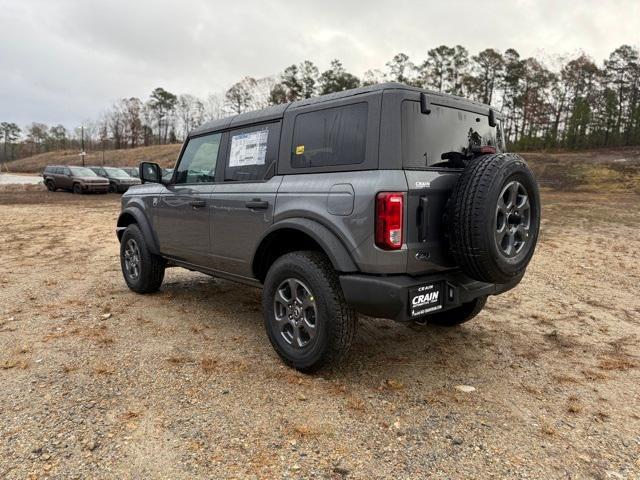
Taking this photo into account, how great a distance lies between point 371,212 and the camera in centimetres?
275

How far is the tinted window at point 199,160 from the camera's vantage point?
14.1ft

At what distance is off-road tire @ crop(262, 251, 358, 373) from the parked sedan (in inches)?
898

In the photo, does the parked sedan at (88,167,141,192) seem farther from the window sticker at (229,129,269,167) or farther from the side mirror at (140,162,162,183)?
the window sticker at (229,129,269,167)

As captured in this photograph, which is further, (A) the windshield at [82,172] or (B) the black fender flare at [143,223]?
(A) the windshield at [82,172]

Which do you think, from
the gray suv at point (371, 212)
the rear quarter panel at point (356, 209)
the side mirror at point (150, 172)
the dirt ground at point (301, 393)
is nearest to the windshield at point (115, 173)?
the dirt ground at point (301, 393)

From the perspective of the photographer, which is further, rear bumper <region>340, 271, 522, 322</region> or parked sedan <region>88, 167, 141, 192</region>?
parked sedan <region>88, 167, 141, 192</region>

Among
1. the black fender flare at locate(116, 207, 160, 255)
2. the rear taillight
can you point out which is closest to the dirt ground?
the black fender flare at locate(116, 207, 160, 255)

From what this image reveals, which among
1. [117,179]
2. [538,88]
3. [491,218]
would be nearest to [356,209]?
[491,218]

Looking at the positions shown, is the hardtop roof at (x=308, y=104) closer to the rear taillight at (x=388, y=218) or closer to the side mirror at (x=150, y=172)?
the side mirror at (x=150, y=172)

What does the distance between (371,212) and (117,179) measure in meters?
24.3

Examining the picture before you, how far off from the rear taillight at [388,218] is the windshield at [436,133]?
28 centimetres

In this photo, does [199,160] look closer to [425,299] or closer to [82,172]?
[425,299]

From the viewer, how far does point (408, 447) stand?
8.04ft

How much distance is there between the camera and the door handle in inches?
138
